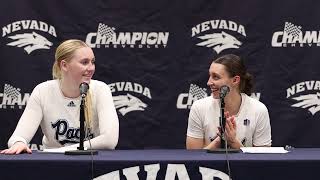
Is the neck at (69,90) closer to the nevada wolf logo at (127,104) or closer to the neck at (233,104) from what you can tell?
the neck at (233,104)

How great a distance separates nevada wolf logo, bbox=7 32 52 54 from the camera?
500 cm

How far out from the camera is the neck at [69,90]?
388 centimetres

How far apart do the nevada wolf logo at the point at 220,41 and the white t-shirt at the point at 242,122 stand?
0.95 metres

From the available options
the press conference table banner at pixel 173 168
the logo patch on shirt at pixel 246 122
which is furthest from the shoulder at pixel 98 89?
the press conference table banner at pixel 173 168

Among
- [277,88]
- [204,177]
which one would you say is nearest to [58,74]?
[204,177]

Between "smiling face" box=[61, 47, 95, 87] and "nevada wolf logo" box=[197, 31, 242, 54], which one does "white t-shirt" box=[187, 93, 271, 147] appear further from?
"nevada wolf logo" box=[197, 31, 242, 54]

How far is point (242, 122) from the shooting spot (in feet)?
13.0

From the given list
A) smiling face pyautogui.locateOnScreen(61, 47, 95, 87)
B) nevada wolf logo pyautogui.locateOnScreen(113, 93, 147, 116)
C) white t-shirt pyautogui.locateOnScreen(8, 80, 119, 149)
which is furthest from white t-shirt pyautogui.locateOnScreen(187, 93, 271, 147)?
nevada wolf logo pyautogui.locateOnScreen(113, 93, 147, 116)

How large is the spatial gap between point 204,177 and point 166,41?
221 cm

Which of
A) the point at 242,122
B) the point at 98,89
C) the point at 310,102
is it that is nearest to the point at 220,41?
the point at 310,102

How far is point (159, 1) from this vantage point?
498 cm

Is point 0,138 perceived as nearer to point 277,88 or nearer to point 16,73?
point 16,73

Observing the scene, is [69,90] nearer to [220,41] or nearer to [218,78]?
[218,78]

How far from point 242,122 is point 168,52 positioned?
3.98 feet
